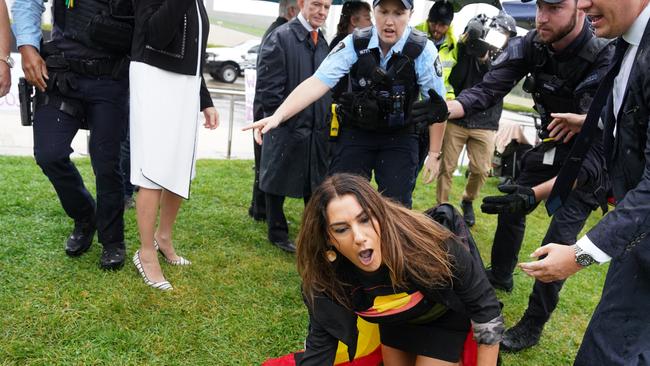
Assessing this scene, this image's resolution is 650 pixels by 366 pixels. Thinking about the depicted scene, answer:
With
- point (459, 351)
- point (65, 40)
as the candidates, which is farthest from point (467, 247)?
point (65, 40)

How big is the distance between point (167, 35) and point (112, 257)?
1.33m

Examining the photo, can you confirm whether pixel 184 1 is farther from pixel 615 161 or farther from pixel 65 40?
pixel 615 161

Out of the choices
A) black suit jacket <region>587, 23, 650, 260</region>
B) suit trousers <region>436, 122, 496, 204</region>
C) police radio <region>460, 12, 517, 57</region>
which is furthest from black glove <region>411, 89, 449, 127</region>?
suit trousers <region>436, 122, 496, 204</region>

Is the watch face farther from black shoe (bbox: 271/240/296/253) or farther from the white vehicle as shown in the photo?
the white vehicle

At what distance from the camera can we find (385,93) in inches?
123

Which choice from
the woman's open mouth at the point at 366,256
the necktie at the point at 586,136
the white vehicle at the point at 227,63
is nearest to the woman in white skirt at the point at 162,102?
the woman's open mouth at the point at 366,256

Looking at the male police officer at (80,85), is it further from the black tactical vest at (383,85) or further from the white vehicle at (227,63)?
the white vehicle at (227,63)

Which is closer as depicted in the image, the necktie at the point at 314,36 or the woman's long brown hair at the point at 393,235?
the woman's long brown hair at the point at 393,235

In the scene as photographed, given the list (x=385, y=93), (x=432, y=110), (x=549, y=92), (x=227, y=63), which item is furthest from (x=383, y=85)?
(x=227, y=63)

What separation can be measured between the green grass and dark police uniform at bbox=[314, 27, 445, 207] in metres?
0.92

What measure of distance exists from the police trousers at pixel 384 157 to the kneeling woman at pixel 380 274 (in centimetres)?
105

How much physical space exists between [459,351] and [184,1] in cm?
210

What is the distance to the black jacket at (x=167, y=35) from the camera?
276 centimetres

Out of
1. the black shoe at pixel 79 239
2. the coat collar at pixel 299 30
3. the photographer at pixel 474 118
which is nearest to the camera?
the black shoe at pixel 79 239
